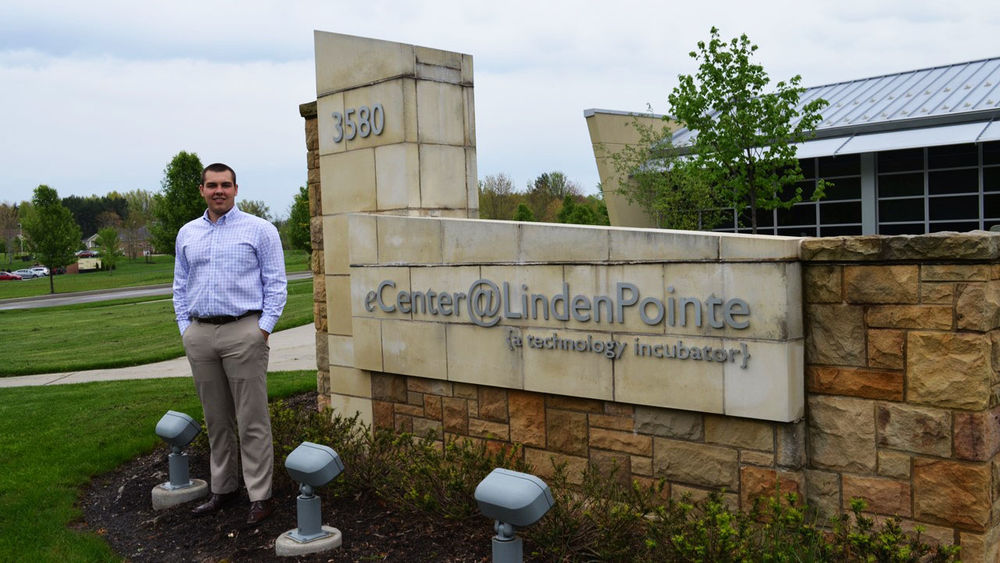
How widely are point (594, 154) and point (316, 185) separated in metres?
19.3

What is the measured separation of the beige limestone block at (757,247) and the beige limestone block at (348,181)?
343cm

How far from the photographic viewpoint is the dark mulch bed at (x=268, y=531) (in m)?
4.51

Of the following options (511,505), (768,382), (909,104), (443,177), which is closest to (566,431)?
(768,382)

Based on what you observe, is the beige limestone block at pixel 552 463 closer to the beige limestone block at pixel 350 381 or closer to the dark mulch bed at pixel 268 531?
the dark mulch bed at pixel 268 531

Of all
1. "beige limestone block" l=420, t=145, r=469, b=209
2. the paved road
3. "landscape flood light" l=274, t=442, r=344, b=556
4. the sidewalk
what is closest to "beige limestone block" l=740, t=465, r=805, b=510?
"landscape flood light" l=274, t=442, r=344, b=556

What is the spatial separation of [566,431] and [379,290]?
6.33 feet

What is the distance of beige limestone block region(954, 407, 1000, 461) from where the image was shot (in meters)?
3.84

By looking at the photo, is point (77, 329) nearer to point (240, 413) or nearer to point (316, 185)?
point (316, 185)

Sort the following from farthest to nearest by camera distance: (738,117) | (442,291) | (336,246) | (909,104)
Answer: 1. (909,104)
2. (738,117)
3. (336,246)
4. (442,291)

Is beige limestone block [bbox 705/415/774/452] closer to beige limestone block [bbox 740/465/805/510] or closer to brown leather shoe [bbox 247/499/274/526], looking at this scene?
beige limestone block [bbox 740/465/805/510]

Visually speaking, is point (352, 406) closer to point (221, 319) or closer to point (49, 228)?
point (221, 319)

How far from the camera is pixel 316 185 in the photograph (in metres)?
7.78

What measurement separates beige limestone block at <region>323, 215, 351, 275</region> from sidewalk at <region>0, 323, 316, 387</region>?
4.88 metres

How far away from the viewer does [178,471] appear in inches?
222
